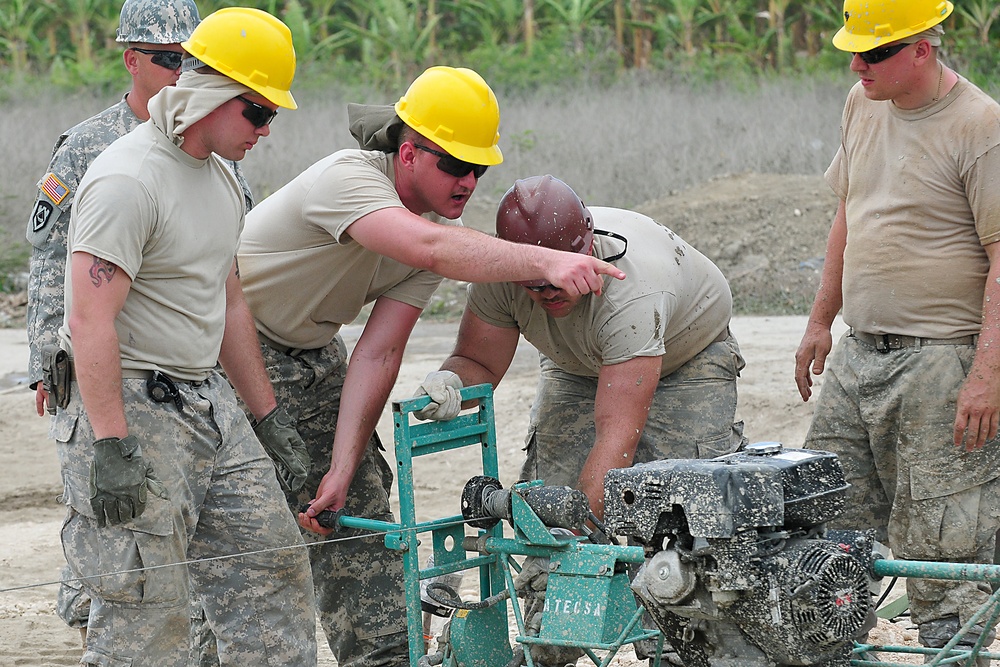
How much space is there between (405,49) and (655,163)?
7.02m

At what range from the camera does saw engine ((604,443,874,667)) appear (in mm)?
2693

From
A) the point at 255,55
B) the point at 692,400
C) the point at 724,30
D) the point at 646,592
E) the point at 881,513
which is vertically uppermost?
the point at 255,55

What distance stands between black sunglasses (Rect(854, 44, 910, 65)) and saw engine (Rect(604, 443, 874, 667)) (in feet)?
5.09

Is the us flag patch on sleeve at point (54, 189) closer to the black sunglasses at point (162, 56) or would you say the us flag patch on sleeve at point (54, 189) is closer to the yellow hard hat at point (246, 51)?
the black sunglasses at point (162, 56)

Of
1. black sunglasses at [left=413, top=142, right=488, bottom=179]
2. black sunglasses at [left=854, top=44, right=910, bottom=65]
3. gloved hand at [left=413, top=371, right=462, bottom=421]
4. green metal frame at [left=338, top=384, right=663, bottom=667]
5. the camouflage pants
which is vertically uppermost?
black sunglasses at [left=854, top=44, right=910, bottom=65]

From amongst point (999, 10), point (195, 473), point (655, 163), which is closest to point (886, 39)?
point (195, 473)

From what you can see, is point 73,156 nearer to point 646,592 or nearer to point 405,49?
point 646,592

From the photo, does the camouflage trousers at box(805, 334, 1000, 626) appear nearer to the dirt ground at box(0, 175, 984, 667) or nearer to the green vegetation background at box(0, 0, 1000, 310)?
the dirt ground at box(0, 175, 984, 667)

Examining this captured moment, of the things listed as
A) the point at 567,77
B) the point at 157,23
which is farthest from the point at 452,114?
the point at 567,77

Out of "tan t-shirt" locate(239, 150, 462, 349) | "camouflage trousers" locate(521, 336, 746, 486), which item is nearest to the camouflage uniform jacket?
"tan t-shirt" locate(239, 150, 462, 349)

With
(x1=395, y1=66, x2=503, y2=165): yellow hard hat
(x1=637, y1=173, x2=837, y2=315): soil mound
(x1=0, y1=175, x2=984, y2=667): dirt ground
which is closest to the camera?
(x1=395, y1=66, x2=503, y2=165): yellow hard hat

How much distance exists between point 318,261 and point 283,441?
574 millimetres

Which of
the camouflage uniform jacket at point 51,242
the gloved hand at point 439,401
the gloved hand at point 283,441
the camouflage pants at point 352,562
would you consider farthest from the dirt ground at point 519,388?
the gloved hand at point 439,401

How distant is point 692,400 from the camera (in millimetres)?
4180
